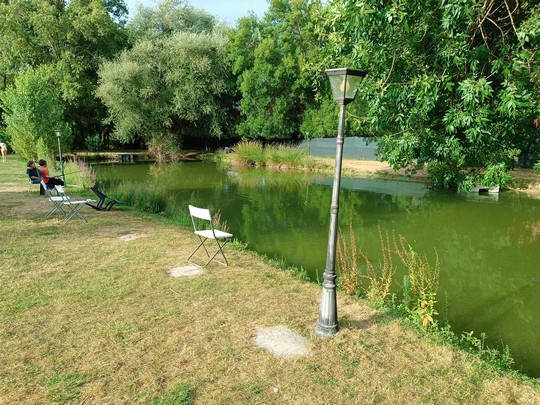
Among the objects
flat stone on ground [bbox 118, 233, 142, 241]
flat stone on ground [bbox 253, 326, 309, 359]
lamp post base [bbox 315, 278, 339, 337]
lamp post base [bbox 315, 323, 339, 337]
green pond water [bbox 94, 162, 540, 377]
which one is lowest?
green pond water [bbox 94, 162, 540, 377]

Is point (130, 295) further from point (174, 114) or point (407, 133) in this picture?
point (174, 114)

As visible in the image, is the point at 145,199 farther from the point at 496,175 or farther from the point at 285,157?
the point at 285,157

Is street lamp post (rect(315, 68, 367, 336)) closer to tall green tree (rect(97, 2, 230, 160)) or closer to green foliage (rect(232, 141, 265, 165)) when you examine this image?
green foliage (rect(232, 141, 265, 165))

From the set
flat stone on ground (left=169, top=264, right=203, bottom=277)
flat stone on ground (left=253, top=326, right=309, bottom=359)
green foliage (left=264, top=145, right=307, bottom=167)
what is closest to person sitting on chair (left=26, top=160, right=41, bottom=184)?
flat stone on ground (left=169, top=264, right=203, bottom=277)

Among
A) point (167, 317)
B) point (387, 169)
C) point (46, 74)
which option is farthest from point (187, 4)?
point (167, 317)

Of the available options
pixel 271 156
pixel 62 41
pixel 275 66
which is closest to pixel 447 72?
pixel 271 156

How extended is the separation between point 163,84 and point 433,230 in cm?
2253

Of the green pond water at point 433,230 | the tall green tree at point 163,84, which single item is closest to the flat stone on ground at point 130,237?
the green pond water at point 433,230

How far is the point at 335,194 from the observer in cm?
382

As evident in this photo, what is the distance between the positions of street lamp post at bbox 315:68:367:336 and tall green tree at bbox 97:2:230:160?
80.5 feet

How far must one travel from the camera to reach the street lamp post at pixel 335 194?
3594mm

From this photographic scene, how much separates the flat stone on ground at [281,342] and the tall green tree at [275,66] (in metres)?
23.9

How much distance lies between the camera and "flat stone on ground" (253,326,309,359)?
3.59 metres

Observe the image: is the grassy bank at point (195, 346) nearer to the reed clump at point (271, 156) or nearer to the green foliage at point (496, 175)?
the green foliage at point (496, 175)
